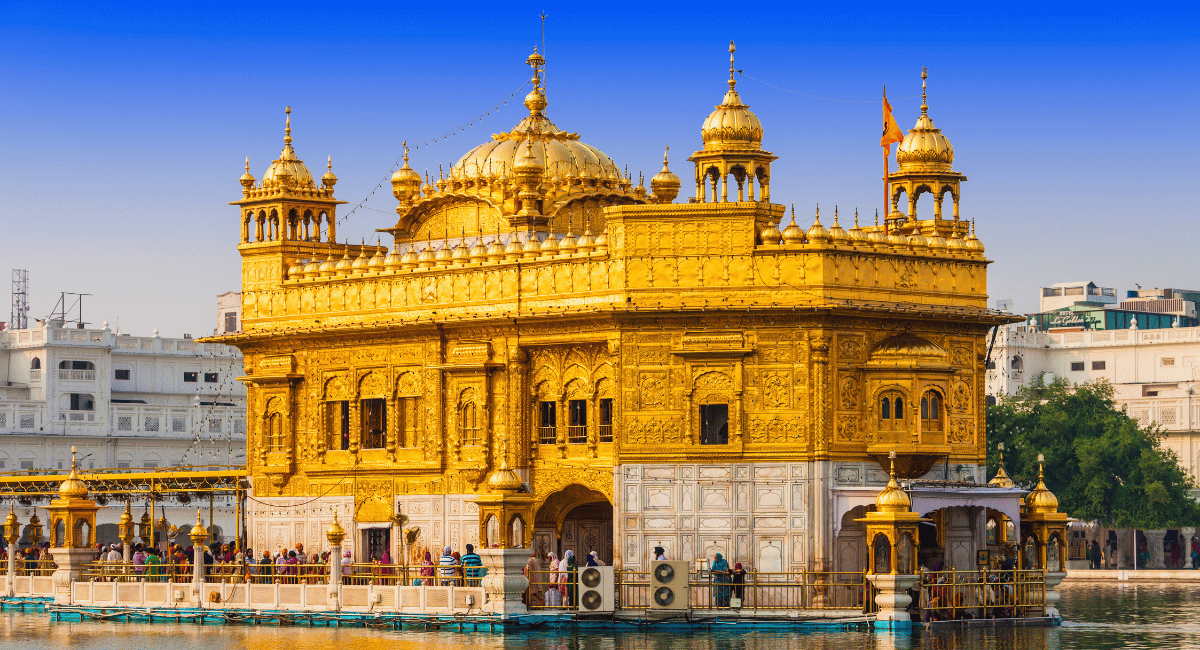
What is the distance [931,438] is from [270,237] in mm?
15028

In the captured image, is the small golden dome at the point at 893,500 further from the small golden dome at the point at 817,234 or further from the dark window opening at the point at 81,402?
the dark window opening at the point at 81,402

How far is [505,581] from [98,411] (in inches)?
2050

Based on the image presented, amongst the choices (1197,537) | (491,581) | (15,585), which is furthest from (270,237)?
(1197,537)

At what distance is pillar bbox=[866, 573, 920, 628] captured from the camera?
34.0 metres

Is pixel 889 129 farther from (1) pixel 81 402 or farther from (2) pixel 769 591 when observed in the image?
(1) pixel 81 402

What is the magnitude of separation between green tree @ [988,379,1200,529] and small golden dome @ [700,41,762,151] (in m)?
35.4

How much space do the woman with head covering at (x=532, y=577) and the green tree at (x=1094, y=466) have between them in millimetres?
35891

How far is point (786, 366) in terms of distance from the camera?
3662 cm

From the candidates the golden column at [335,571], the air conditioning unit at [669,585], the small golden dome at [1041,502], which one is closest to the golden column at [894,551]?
the air conditioning unit at [669,585]

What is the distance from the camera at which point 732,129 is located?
1480 inches

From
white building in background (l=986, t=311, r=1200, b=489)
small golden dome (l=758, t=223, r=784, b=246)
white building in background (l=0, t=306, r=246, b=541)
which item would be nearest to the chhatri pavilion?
small golden dome (l=758, t=223, r=784, b=246)

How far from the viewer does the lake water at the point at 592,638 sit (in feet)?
106

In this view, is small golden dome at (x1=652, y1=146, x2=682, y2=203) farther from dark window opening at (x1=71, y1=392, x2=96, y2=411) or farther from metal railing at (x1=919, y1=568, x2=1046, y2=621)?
Answer: dark window opening at (x1=71, y1=392, x2=96, y2=411)

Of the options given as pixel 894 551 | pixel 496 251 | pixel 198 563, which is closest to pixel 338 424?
pixel 198 563
